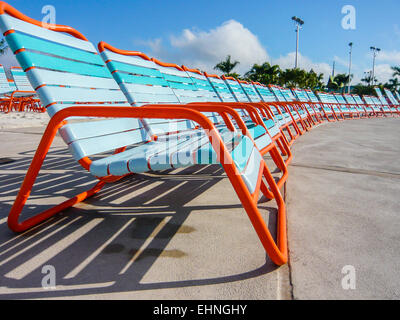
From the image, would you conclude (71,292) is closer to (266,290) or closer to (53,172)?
(266,290)

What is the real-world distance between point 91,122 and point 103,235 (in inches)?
29.4

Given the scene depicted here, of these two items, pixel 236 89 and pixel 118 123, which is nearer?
pixel 118 123

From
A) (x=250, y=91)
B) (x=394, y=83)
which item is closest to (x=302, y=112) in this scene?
(x=250, y=91)

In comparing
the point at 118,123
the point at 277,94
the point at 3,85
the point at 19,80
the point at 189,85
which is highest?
the point at 19,80

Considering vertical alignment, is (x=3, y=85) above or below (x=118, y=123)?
above

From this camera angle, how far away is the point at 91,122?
70.4 inches

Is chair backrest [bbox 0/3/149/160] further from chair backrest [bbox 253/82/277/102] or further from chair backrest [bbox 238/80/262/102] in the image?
chair backrest [bbox 253/82/277/102]

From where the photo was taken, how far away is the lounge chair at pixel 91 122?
1166 millimetres

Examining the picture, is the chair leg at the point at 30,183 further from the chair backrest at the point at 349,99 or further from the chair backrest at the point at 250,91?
the chair backrest at the point at 349,99

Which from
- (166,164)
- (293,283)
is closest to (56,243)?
(166,164)

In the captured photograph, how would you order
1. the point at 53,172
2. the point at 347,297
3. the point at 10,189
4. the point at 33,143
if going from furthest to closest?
the point at 33,143 < the point at 53,172 < the point at 10,189 < the point at 347,297

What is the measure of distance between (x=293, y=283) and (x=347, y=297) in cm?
19

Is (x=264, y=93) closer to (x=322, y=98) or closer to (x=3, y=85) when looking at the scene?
(x=322, y=98)

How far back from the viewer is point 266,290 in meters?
1.06
